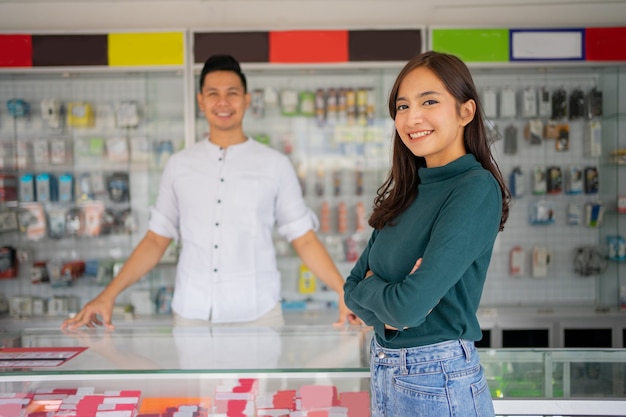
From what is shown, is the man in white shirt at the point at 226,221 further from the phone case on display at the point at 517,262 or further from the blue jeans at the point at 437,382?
the phone case on display at the point at 517,262

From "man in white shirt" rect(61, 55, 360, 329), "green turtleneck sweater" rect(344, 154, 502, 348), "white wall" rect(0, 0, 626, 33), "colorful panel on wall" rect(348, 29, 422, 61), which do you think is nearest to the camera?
"green turtleneck sweater" rect(344, 154, 502, 348)

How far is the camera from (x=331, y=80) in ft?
15.8

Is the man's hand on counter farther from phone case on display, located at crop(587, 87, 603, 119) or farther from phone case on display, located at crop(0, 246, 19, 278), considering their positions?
phone case on display, located at crop(587, 87, 603, 119)

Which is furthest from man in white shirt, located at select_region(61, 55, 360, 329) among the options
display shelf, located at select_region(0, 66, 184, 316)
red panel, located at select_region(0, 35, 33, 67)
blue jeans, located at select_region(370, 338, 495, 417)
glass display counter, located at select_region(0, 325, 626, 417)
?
Result: red panel, located at select_region(0, 35, 33, 67)

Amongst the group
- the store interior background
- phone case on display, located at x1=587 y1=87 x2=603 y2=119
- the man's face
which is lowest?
the man's face

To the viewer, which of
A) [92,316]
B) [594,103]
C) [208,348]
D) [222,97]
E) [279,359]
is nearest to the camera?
[279,359]

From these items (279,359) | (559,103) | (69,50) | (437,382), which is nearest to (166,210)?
(279,359)

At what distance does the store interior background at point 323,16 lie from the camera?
423cm

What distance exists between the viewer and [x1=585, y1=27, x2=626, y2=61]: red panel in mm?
4547

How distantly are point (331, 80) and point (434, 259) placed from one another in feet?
12.3

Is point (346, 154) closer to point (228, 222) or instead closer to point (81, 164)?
point (81, 164)

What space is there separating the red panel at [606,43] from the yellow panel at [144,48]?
2931mm

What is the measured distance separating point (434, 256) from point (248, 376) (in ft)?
2.30

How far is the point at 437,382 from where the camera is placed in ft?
4.23
